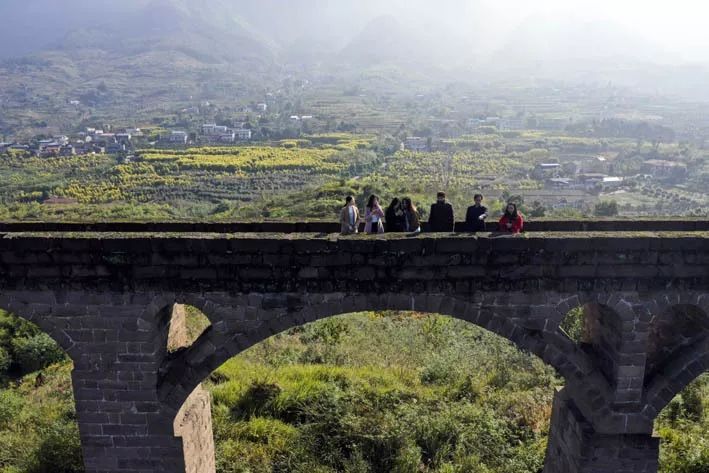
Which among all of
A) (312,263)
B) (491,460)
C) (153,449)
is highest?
(312,263)

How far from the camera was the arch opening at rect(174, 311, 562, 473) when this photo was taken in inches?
376

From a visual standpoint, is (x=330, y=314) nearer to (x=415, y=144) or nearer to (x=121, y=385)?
(x=121, y=385)

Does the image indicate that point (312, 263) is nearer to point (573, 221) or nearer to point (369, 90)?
point (573, 221)

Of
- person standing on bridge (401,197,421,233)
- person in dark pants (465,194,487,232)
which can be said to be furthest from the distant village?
person in dark pants (465,194,487,232)

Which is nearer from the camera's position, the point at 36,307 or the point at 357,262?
the point at 357,262

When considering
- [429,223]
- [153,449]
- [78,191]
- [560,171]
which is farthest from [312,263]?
[560,171]

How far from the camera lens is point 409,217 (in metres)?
7.62

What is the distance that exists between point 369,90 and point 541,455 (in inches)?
6691

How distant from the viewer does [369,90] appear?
17250 centimetres

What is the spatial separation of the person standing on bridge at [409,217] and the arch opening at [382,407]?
3267 mm

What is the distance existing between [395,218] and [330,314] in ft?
5.58

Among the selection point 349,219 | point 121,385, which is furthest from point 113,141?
point 349,219

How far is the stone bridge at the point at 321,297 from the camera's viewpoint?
657cm

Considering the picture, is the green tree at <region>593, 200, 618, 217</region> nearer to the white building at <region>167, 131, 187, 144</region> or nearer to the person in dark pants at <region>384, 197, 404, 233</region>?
the person in dark pants at <region>384, 197, 404, 233</region>
